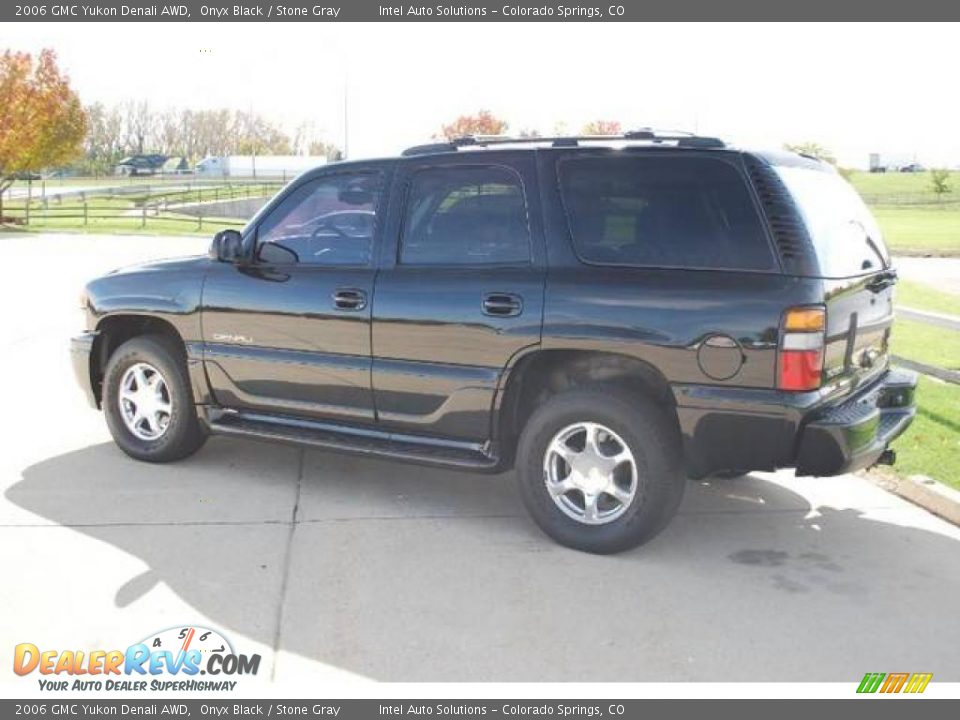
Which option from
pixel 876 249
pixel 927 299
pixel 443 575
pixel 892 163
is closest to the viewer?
pixel 443 575

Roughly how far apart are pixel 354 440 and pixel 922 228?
37742 mm

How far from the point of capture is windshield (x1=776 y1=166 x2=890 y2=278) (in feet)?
14.1

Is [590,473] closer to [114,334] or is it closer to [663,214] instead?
[663,214]

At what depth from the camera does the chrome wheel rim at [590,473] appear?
4.56 m

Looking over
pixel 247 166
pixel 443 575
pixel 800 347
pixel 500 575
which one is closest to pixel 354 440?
pixel 443 575

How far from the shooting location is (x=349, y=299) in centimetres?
514

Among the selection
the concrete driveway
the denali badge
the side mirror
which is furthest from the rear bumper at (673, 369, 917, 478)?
the side mirror

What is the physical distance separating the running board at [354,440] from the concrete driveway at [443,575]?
329 mm

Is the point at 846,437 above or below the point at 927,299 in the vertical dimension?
above

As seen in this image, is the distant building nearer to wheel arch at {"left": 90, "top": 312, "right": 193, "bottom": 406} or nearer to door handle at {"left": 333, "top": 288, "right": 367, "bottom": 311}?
wheel arch at {"left": 90, "top": 312, "right": 193, "bottom": 406}

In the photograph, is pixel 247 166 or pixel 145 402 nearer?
pixel 145 402

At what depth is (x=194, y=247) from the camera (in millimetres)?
25781

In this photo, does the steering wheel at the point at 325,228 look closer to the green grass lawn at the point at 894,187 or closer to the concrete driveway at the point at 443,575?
the concrete driveway at the point at 443,575

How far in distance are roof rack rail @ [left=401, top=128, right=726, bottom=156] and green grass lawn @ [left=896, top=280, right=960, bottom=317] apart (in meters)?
8.27
